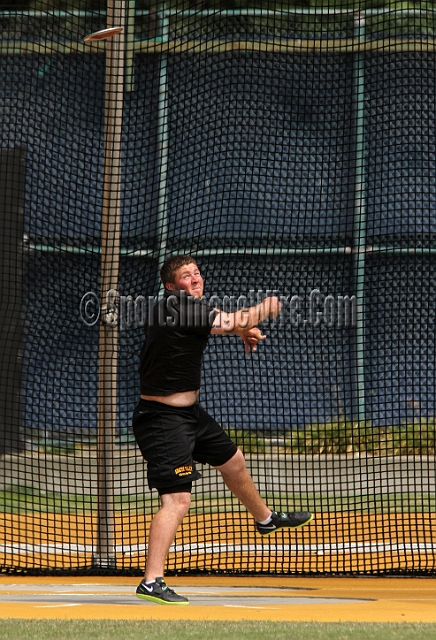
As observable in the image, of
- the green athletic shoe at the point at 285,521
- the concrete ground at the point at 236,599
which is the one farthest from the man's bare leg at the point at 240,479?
the concrete ground at the point at 236,599

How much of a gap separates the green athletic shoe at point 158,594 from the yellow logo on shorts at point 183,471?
0.55 meters

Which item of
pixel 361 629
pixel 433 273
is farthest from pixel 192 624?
pixel 433 273

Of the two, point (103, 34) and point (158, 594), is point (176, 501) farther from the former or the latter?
point (103, 34)

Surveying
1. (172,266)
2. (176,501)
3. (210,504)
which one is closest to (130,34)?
(210,504)

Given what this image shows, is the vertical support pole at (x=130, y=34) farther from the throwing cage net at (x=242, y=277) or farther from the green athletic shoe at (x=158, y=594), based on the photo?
the green athletic shoe at (x=158, y=594)

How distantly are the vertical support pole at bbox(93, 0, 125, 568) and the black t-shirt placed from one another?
69.7 inches

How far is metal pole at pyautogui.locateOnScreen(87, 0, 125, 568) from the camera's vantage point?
752cm

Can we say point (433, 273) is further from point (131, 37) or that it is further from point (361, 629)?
point (361, 629)

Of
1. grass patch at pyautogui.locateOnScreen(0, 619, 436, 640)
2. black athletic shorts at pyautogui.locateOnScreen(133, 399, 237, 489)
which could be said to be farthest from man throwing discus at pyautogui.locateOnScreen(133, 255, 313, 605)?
grass patch at pyautogui.locateOnScreen(0, 619, 436, 640)

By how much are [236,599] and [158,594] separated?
58 centimetres

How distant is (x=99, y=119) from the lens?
12.4 metres

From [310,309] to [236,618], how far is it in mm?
6615

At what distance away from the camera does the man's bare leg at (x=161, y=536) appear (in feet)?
18.1

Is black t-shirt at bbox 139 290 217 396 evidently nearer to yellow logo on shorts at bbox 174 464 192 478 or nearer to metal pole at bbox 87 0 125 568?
yellow logo on shorts at bbox 174 464 192 478
